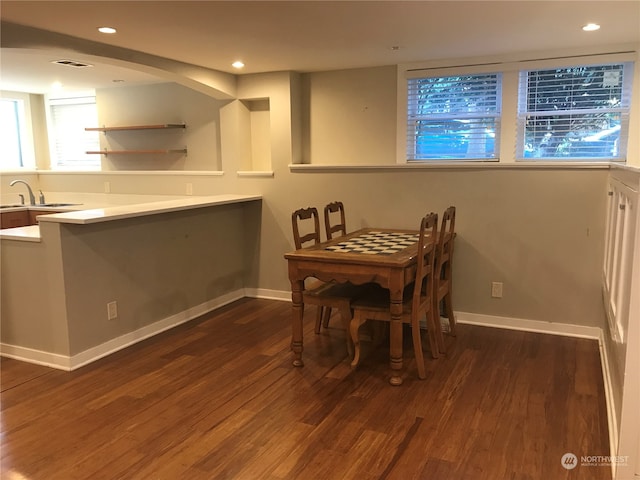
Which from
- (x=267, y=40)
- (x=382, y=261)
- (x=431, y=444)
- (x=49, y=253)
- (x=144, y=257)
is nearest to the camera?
(x=431, y=444)

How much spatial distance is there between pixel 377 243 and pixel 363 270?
1.99 ft

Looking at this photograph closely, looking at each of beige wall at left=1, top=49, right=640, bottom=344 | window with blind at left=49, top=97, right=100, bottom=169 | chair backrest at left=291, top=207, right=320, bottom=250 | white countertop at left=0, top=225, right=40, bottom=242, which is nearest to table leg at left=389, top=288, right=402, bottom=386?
chair backrest at left=291, top=207, right=320, bottom=250

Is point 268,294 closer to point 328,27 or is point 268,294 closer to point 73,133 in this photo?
point 328,27

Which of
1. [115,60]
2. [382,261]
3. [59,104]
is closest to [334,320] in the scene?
[382,261]

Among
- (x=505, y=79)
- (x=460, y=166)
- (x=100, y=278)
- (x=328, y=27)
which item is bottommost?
(x=100, y=278)

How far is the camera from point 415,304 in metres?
3.05

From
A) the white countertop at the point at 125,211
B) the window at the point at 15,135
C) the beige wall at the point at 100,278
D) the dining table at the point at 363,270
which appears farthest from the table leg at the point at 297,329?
the window at the point at 15,135

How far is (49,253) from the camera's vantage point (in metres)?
3.17

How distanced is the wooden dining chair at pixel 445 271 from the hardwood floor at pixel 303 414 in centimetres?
23

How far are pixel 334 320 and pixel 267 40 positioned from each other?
2200 mm

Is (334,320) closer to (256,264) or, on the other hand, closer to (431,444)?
(256,264)

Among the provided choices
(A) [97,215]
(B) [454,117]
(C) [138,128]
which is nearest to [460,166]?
(B) [454,117]

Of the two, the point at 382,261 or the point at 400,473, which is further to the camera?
the point at 382,261

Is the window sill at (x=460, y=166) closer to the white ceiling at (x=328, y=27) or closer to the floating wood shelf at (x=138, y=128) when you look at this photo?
the white ceiling at (x=328, y=27)
